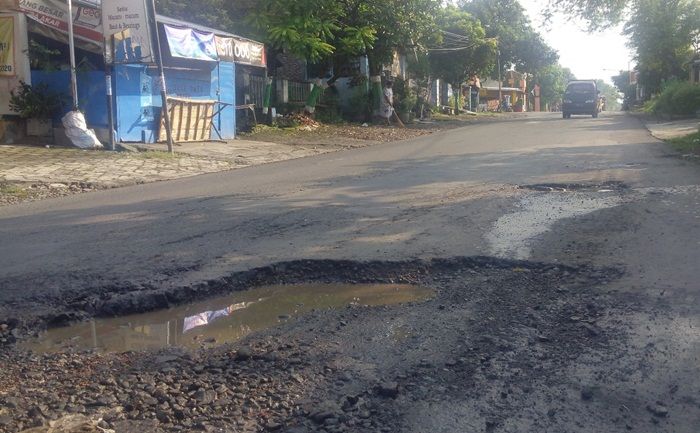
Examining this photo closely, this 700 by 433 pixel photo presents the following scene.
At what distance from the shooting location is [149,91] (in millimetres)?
17734

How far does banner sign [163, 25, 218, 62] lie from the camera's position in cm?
1762

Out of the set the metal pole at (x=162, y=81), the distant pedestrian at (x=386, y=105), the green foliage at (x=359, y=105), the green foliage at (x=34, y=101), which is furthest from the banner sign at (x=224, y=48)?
the distant pedestrian at (x=386, y=105)

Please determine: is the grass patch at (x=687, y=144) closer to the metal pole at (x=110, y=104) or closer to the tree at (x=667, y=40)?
the metal pole at (x=110, y=104)

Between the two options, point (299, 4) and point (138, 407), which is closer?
point (138, 407)

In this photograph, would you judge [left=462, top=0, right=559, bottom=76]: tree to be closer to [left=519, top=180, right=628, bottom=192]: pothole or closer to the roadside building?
the roadside building

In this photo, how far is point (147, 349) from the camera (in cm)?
445

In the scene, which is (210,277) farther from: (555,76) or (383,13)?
(555,76)

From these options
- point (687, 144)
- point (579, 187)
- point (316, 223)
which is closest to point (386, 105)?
point (687, 144)

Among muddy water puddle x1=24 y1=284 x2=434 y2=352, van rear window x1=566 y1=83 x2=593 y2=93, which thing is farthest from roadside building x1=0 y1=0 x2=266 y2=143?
van rear window x1=566 y1=83 x2=593 y2=93

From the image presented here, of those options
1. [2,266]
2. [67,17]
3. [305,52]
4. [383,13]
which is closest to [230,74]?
[305,52]

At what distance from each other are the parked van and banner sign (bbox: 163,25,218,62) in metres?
24.0

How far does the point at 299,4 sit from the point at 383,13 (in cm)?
464

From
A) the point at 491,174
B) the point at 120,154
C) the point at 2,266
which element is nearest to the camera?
the point at 2,266

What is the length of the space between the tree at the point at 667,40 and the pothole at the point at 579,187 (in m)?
24.2
